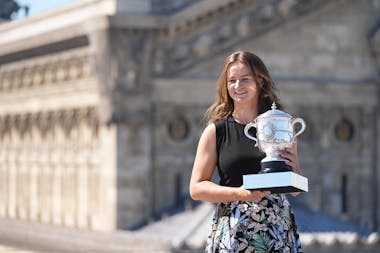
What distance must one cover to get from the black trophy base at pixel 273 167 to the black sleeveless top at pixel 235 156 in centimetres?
25

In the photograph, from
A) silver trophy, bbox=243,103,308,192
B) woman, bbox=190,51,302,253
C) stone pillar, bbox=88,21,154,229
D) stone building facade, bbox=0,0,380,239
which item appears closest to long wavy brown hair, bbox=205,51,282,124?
woman, bbox=190,51,302,253

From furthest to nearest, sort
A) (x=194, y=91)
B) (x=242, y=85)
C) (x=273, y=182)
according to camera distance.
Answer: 1. (x=194, y=91)
2. (x=242, y=85)
3. (x=273, y=182)

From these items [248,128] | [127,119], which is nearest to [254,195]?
[248,128]

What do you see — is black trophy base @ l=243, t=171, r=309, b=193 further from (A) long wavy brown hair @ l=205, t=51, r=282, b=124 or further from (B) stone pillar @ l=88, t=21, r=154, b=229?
(B) stone pillar @ l=88, t=21, r=154, b=229

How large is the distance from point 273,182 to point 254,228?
44 cm

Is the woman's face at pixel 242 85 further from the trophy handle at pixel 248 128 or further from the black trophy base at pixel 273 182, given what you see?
the black trophy base at pixel 273 182

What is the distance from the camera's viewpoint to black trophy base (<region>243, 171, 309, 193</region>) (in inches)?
283

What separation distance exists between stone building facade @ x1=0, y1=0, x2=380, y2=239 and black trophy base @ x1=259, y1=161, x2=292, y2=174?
2427 centimetres

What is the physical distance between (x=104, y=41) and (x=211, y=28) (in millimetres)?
2982

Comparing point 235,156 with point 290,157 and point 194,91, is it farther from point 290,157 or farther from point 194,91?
point 194,91

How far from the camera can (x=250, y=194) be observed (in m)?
7.28

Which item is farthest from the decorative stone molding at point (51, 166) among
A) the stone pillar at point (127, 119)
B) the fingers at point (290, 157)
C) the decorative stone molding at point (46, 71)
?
the fingers at point (290, 157)

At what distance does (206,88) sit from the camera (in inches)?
1257

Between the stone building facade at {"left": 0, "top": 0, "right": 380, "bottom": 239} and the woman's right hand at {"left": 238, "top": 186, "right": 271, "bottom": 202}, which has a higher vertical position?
the stone building facade at {"left": 0, "top": 0, "right": 380, "bottom": 239}
